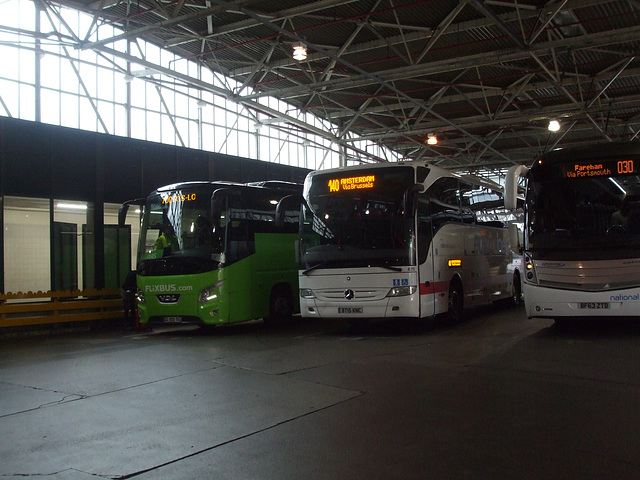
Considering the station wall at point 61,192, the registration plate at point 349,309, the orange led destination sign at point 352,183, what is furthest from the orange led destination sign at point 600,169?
the station wall at point 61,192

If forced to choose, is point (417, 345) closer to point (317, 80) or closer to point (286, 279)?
point (286, 279)

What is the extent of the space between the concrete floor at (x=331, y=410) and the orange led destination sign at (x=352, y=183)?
3.13 meters

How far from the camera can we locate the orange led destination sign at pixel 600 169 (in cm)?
1156

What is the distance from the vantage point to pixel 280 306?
15430mm

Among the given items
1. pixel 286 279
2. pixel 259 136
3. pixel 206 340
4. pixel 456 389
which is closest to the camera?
pixel 456 389

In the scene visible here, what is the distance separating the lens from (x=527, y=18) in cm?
1780

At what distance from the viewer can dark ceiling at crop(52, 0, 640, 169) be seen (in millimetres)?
17469

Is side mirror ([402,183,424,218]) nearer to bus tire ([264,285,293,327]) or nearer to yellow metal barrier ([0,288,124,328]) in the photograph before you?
bus tire ([264,285,293,327])

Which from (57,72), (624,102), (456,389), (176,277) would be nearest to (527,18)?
Answer: (624,102)

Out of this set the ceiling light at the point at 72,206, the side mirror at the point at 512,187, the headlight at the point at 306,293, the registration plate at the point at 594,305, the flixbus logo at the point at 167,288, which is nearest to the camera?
the registration plate at the point at 594,305

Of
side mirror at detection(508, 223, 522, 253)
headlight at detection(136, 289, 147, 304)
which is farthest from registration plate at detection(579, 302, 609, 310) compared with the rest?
headlight at detection(136, 289, 147, 304)

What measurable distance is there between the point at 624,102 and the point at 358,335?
17.0 m

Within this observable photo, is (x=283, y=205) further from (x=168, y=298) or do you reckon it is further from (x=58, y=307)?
(x=58, y=307)

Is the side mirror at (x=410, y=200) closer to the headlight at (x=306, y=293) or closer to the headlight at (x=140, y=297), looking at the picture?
the headlight at (x=306, y=293)
